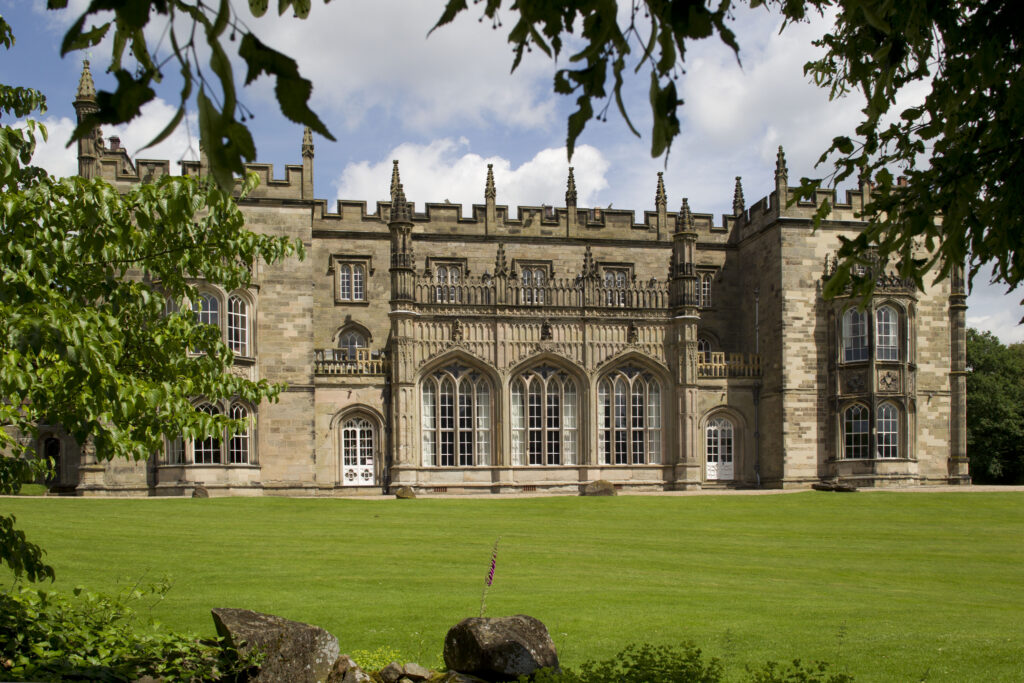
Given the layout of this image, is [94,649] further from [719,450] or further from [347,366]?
[719,450]

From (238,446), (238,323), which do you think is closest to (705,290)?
(238,323)

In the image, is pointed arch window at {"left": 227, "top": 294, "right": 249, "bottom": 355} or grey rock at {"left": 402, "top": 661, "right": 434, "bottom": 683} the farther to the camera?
pointed arch window at {"left": 227, "top": 294, "right": 249, "bottom": 355}

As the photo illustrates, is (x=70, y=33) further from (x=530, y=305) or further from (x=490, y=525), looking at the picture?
(x=530, y=305)

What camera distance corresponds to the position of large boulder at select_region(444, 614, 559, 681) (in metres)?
9.15

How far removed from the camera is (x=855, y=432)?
128 feet

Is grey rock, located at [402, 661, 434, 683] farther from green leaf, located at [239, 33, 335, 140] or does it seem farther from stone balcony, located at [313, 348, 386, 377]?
stone balcony, located at [313, 348, 386, 377]

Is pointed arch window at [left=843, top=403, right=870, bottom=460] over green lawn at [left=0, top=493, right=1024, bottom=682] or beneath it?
over

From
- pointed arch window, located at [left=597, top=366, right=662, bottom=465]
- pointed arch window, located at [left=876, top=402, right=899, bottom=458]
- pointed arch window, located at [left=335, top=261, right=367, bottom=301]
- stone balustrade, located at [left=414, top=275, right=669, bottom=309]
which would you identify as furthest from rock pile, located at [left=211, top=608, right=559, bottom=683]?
pointed arch window, located at [left=335, top=261, right=367, bottom=301]

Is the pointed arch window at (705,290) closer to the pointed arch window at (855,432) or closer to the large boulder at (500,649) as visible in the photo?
the pointed arch window at (855,432)

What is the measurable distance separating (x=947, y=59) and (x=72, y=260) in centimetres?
777

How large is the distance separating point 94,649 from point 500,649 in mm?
3677

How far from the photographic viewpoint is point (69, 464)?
123 feet

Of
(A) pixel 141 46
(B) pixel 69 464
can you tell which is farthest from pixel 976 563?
(B) pixel 69 464

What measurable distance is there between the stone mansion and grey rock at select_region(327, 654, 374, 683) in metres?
25.8
